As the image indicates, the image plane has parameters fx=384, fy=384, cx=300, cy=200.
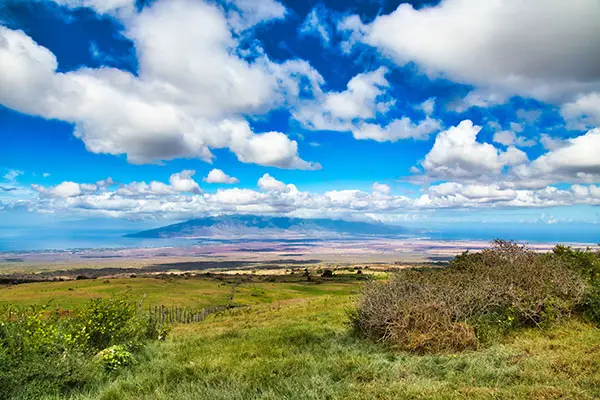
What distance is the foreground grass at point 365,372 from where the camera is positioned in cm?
802

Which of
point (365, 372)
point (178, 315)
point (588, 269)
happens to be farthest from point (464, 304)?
point (178, 315)

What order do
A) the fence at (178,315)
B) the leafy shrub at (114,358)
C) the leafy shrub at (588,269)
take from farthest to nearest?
1. the fence at (178,315)
2. the leafy shrub at (588,269)
3. the leafy shrub at (114,358)

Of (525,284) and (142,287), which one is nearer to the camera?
(525,284)

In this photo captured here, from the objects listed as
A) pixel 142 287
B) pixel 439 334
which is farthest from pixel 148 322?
pixel 142 287

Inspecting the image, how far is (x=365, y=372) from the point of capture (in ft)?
32.5

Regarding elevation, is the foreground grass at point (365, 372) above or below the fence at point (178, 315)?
above

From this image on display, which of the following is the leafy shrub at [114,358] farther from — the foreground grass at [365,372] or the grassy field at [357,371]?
the foreground grass at [365,372]

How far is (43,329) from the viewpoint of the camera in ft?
36.1

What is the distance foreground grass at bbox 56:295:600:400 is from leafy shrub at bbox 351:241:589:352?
74cm

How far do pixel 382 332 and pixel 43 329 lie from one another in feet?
35.2

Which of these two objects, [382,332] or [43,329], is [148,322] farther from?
[382,332]

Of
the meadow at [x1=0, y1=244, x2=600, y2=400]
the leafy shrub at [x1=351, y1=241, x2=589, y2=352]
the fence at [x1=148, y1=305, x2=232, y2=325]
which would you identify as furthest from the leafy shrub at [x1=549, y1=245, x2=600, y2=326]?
the fence at [x1=148, y1=305, x2=232, y2=325]

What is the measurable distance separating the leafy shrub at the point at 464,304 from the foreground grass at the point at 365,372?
741mm

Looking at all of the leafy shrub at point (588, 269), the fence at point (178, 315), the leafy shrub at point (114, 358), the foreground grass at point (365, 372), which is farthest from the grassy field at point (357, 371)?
the fence at point (178, 315)
